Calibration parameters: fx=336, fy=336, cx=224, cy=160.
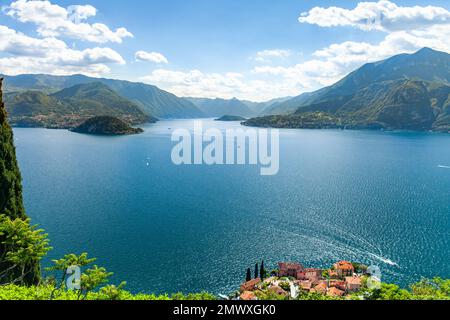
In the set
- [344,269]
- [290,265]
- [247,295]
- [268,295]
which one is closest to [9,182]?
[247,295]

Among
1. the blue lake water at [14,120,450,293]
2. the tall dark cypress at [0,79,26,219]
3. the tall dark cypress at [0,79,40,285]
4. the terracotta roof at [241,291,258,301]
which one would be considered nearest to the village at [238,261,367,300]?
the terracotta roof at [241,291,258,301]

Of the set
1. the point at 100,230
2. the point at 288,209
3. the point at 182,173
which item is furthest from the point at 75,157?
the point at 288,209

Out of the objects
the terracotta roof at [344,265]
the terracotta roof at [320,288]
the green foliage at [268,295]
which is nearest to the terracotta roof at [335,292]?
the terracotta roof at [320,288]

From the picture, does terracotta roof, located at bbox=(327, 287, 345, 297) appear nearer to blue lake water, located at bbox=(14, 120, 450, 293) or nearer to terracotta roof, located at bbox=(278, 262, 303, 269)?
terracotta roof, located at bbox=(278, 262, 303, 269)

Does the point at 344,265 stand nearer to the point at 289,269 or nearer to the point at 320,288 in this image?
the point at 320,288

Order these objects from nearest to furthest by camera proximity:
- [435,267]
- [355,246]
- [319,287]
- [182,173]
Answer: [319,287], [435,267], [355,246], [182,173]
